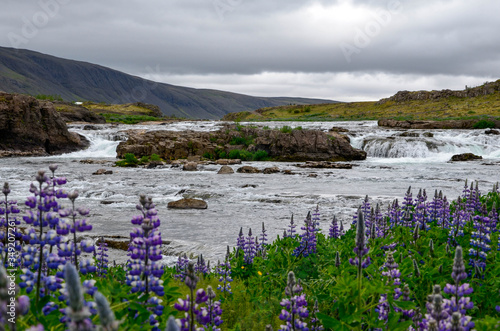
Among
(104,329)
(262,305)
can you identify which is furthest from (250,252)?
(104,329)

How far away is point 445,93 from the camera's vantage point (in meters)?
110

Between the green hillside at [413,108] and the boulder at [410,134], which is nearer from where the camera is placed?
the boulder at [410,134]

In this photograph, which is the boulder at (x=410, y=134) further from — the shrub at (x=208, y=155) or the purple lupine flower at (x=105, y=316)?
the purple lupine flower at (x=105, y=316)

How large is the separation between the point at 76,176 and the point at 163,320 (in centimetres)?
2443

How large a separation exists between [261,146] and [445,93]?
89.2 metres

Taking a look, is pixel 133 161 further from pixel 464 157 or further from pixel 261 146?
pixel 464 157

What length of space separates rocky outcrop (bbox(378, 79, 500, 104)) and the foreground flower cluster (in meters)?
110

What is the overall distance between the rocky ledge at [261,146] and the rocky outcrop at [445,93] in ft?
259

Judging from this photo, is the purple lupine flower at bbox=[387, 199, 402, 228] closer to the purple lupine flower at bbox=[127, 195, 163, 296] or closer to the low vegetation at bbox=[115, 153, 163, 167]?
the purple lupine flower at bbox=[127, 195, 163, 296]

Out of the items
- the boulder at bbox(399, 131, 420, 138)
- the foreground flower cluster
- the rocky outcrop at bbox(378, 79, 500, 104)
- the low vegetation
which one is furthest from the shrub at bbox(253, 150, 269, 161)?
the rocky outcrop at bbox(378, 79, 500, 104)

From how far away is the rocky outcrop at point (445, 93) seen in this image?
100500 mm

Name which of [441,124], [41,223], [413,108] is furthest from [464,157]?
[413,108]

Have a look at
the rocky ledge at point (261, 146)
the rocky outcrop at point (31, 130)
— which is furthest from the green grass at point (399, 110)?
the rocky outcrop at point (31, 130)

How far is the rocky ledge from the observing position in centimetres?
3831
